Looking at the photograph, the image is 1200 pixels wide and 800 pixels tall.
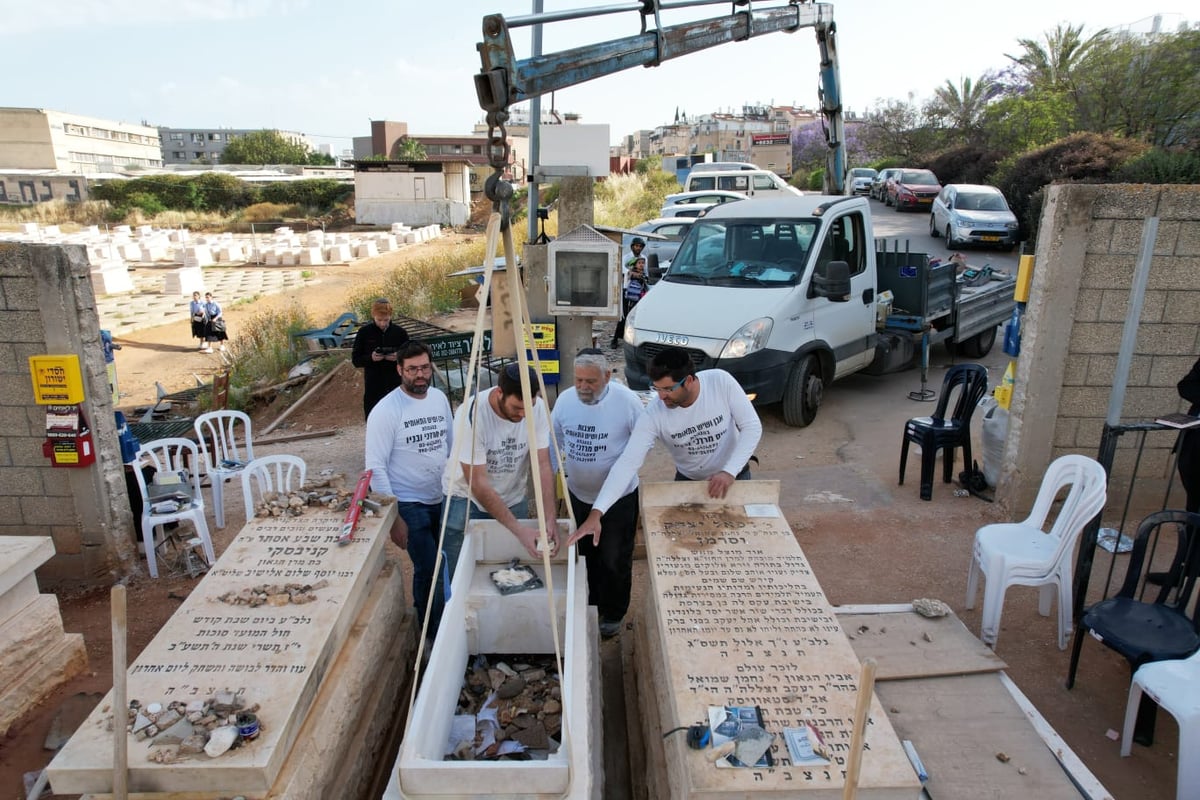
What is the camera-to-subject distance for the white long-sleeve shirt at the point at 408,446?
13.8 ft

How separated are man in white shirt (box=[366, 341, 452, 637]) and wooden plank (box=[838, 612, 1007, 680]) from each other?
7.58 ft

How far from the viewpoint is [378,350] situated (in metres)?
7.21

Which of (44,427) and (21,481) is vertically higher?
(44,427)

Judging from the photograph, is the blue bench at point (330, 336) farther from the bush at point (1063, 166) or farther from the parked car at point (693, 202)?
the bush at point (1063, 166)

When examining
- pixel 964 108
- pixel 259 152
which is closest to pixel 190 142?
pixel 259 152

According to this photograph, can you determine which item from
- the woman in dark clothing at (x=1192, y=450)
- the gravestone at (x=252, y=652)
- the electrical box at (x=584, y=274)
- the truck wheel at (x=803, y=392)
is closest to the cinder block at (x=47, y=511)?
the gravestone at (x=252, y=652)

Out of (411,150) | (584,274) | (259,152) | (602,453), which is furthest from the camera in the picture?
(259,152)

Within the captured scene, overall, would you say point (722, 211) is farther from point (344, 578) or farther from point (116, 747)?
point (116, 747)

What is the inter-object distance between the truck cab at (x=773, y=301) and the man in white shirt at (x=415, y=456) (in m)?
3.94

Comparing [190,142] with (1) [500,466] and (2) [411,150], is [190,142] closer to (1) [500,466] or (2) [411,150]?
(2) [411,150]

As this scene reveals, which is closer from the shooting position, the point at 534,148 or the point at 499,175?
the point at 499,175

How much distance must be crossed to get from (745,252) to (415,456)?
5476 millimetres

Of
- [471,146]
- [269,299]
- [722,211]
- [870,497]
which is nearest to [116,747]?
[870,497]

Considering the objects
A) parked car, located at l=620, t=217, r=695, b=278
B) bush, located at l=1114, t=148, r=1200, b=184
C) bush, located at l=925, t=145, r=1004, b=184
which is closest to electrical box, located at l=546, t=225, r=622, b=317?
parked car, located at l=620, t=217, r=695, b=278
